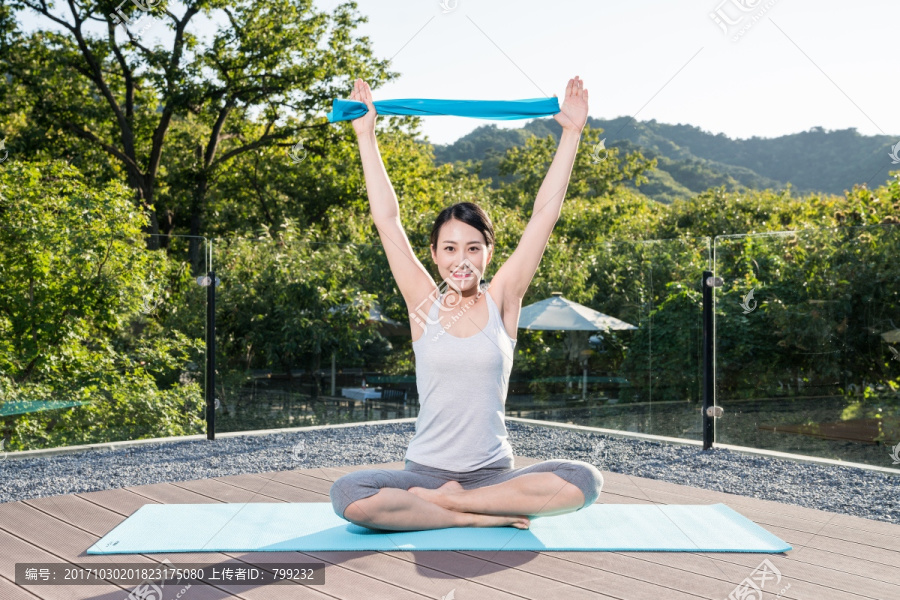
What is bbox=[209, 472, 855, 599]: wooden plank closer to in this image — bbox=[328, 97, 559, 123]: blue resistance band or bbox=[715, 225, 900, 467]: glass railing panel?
bbox=[328, 97, 559, 123]: blue resistance band

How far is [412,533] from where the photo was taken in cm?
272

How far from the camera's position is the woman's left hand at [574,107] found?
9.20ft

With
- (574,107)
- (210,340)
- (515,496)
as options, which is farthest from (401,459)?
(574,107)

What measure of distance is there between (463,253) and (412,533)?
3.20 feet

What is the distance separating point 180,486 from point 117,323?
2.27 m

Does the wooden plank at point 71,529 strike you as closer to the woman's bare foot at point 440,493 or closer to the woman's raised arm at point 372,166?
the woman's bare foot at point 440,493

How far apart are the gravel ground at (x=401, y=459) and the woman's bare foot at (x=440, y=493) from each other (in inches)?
72.3

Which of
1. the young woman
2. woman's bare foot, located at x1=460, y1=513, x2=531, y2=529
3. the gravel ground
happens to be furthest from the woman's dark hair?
the gravel ground

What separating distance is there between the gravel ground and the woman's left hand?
2128mm

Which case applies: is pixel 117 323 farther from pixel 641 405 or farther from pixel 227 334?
pixel 641 405

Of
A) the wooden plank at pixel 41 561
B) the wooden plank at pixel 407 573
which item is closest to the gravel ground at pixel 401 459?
the wooden plank at pixel 41 561

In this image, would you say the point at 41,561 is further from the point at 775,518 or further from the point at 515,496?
the point at 775,518

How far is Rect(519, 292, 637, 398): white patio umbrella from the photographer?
5758 millimetres

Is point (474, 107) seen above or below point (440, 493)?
above
